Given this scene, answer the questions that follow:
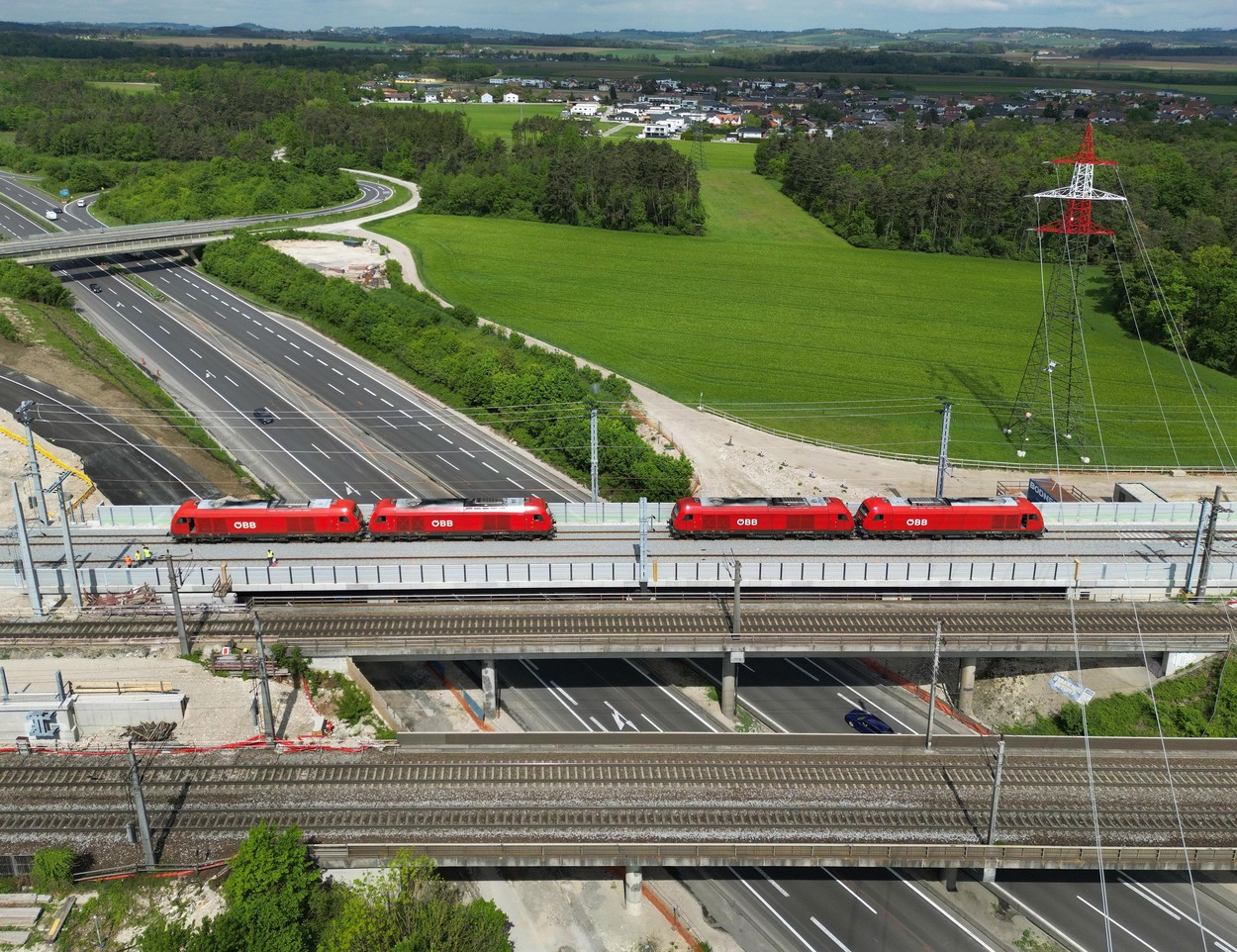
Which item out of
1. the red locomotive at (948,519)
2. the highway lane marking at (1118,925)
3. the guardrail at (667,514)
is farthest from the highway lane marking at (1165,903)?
the guardrail at (667,514)

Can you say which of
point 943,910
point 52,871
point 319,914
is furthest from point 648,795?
point 52,871

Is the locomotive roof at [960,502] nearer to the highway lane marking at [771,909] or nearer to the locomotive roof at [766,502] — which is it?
the locomotive roof at [766,502]

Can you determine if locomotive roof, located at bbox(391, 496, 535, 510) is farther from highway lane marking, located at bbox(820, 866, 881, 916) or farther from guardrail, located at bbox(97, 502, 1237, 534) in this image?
highway lane marking, located at bbox(820, 866, 881, 916)

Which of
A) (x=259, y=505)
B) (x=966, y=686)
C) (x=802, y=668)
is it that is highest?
(x=259, y=505)

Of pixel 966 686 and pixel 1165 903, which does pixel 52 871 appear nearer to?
pixel 966 686

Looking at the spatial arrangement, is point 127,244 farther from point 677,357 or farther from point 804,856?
point 804,856

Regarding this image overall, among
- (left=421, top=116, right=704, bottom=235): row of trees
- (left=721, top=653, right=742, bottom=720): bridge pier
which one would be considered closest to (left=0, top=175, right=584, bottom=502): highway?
(left=721, top=653, right=742, bottom=720): bridge pier
